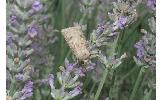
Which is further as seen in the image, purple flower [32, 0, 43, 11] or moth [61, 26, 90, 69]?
purple flower [32, 0, 43, 11]

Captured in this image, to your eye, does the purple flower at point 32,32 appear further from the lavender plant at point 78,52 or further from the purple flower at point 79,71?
the purple flower at point 79,71

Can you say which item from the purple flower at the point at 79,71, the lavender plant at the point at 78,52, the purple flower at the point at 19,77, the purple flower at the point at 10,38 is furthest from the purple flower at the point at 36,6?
the purple flower at the point at 79,71

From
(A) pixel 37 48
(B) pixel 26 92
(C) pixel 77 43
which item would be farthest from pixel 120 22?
(A) pixel 37 48

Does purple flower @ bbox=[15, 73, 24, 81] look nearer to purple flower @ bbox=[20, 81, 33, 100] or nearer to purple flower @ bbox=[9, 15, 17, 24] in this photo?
purple flower @ bbox=[20, 81, 33, 100]

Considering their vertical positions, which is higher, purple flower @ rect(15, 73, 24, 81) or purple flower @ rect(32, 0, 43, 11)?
purple flower @ rect(32, 0, 43, 11)

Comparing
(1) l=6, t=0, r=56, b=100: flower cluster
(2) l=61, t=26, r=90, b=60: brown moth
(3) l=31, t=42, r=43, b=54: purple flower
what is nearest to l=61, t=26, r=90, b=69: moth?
(2) l=61, t=26, r=90, b=60: brown moth

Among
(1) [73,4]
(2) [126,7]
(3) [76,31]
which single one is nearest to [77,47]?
(3) [76,31]

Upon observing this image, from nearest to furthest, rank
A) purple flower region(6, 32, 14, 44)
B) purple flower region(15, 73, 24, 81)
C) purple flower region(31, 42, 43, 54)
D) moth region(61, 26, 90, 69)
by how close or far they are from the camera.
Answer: moth region(61, 26, 90, 69), purple flower region(15, 73, 24, 81), purple flower region(6, 32, 14, 44), purple flower region(31, 42, 43, 54)

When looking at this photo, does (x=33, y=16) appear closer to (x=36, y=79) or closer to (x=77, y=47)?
(x=36, y=79)
